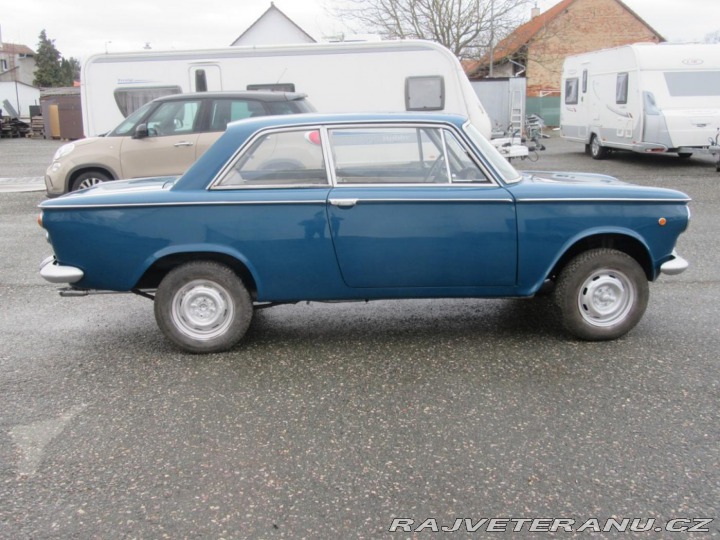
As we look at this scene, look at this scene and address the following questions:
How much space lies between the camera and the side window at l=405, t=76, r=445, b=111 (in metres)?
11.8

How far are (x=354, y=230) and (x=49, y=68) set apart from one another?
7806cm

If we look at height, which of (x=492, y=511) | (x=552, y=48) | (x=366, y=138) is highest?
(x=552, y=48)

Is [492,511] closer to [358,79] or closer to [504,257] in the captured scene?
[504,257]

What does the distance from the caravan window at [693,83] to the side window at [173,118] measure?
428 inches

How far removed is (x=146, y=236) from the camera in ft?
15.4

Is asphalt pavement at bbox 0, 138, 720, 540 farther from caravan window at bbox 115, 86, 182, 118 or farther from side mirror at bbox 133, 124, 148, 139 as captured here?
caravan window at bbox 115, 86, 182, 118

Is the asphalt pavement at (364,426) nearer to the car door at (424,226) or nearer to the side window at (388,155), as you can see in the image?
the car door at (424,226)

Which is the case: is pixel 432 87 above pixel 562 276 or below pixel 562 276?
above

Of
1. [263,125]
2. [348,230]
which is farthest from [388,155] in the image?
[263,125]

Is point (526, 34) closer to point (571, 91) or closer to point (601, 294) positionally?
point (571, 91)

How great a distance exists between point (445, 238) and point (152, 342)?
89.4 inches

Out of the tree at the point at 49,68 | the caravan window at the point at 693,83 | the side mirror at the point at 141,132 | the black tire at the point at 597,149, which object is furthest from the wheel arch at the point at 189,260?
the tree at the point at 49,68

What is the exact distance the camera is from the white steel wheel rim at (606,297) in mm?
4895

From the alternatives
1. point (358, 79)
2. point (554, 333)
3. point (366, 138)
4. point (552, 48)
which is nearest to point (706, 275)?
point (554, 333)
